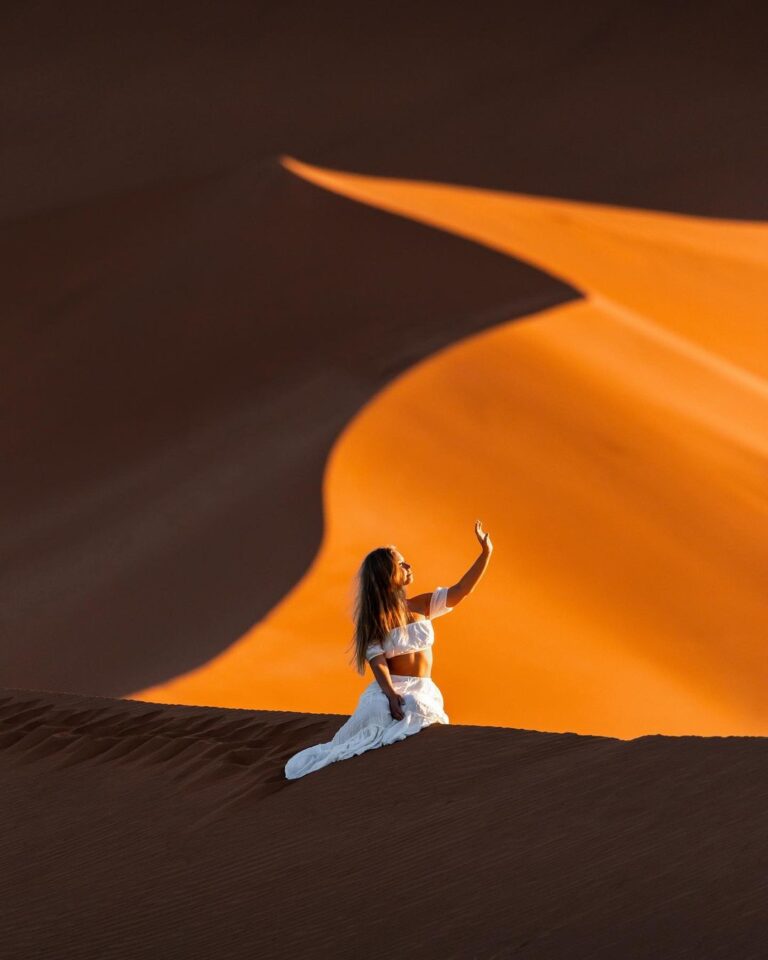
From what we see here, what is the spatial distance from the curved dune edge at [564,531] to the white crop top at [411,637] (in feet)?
12.6

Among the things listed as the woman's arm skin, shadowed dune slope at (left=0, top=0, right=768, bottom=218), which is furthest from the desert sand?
the woman's arm skin

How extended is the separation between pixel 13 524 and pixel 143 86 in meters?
19.2

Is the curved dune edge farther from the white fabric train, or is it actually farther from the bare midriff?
the bare midriff

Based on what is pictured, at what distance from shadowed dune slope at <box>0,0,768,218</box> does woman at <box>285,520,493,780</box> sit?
65.0 ft

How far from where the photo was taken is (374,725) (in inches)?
283

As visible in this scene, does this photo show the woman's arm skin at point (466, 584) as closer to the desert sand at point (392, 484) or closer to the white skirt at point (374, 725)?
the white skirt at point (374, 725)

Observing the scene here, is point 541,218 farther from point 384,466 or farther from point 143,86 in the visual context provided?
point 143,86

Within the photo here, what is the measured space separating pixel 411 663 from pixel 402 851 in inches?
58.3

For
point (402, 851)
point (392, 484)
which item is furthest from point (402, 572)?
point (392, 484)

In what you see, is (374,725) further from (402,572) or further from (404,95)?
(404,95)

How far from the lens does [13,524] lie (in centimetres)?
1627

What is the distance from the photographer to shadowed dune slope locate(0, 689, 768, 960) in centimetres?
486

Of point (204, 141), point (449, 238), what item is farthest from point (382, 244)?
point (204, 141)

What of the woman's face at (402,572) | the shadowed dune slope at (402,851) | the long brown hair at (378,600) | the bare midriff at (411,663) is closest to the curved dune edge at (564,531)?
the shadowed dune slope at (402,851)
